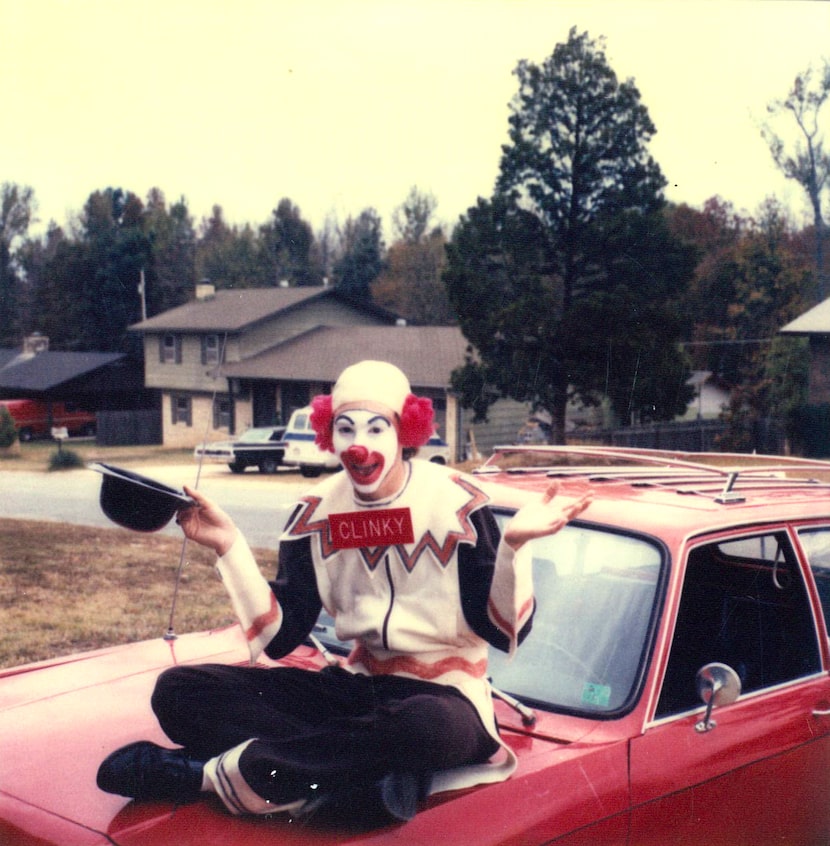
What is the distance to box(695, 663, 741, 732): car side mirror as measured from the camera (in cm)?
247

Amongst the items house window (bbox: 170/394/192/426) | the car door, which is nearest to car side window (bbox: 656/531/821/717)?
the car door

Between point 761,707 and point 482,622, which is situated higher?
point 482,622

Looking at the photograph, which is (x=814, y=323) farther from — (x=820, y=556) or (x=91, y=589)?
(x=820, y=556)

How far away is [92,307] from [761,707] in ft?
38.7

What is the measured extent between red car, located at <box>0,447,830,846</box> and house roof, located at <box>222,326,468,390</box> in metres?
5.77

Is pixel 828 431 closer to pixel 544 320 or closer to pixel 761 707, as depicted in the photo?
pixel 544 320

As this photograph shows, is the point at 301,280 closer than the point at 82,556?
No

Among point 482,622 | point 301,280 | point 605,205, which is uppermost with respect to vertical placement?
point 605,205

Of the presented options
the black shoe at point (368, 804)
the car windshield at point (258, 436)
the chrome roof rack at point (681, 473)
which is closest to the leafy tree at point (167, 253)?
the car windshield at point (258, 436)

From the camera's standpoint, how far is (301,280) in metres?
12.8

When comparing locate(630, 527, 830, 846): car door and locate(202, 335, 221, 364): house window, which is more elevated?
locate(202, 335, 221, 364): house window

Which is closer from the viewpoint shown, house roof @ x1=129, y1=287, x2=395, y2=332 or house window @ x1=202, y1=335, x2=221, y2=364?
house window @ x1=202, y1=335, x2=221, y2=364

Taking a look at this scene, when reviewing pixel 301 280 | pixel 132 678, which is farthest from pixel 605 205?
pixel 132 678

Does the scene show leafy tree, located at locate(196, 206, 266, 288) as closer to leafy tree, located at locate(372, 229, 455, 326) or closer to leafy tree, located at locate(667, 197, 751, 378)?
leafy tree, located at locate(372, 229, 455, 326)
